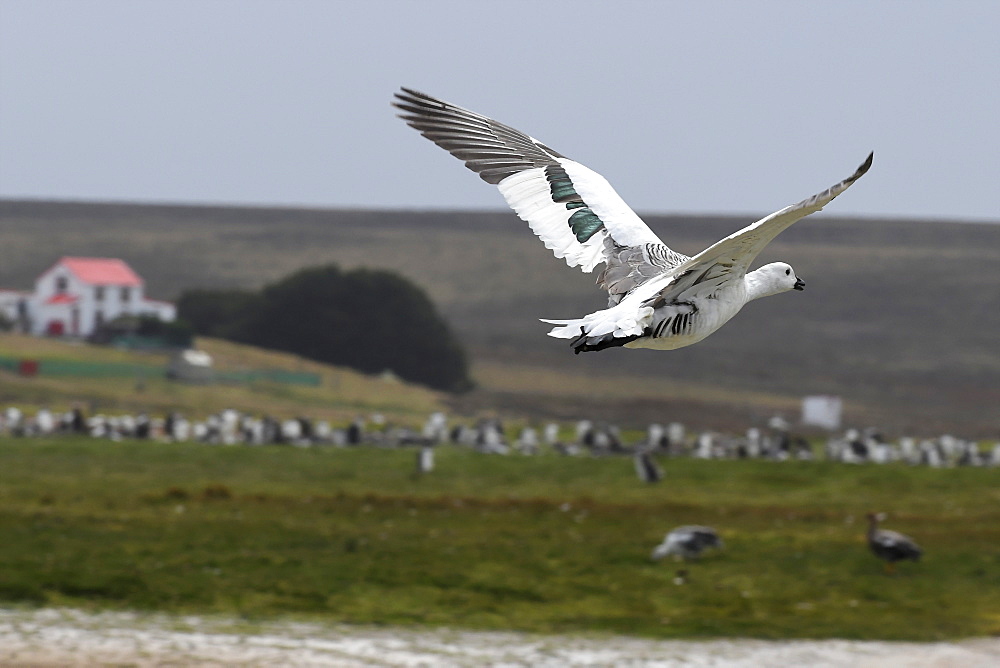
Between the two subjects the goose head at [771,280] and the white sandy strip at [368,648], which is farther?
the white sandy strip at [368,648]

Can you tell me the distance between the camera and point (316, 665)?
92.7 feet

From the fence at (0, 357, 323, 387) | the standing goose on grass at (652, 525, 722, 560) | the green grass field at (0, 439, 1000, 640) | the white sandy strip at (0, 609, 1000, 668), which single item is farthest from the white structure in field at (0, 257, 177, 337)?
the white sandy strip at (0, 609, 1000, 668)

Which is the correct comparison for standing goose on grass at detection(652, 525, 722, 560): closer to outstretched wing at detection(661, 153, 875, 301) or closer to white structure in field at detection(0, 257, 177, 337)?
outstretched wing at detection(661, 153, 875, 301)

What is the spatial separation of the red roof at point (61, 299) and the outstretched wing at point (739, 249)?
110 m

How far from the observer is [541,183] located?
48.7 ft

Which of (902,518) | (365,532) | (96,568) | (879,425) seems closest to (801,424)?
(879,425)

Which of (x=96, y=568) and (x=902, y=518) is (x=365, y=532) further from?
(x=902, y=518)

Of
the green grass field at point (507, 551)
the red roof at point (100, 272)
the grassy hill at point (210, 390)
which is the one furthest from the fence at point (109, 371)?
the green grass field at point (507, 551)

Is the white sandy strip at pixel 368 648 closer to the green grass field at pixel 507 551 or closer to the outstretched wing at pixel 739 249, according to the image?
the green grass field at pixel 507 551

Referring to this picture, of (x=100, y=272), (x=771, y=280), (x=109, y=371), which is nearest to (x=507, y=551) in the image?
(x=771, y=280)

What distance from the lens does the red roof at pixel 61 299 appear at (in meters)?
115

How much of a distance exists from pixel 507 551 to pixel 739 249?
26.5m

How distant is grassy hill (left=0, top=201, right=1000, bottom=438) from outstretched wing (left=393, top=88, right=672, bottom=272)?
275ft

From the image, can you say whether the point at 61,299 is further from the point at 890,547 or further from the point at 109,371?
the point at 890,547
